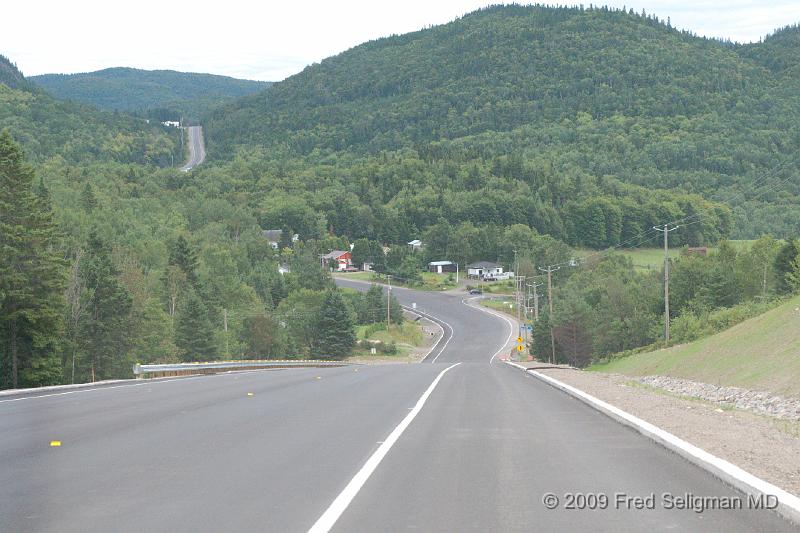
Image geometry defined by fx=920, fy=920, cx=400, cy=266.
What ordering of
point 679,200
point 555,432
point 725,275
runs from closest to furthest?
point 555,432 → point 725,275 → point 679,200

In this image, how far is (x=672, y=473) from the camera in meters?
10.1

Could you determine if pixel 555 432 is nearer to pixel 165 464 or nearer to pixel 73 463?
pixel 165 464

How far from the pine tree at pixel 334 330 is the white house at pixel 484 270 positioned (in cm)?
8150

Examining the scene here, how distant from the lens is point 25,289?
142 ft

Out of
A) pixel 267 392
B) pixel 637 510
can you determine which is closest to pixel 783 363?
pixel 267 392

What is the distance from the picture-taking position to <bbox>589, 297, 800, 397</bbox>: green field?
25.7 m

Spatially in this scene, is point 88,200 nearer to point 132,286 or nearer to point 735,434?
point 132,286

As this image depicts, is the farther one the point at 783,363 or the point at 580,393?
the point at 783,363

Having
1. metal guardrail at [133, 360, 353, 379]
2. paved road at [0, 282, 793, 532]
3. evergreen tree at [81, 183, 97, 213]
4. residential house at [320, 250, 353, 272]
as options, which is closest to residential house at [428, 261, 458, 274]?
residential house at [320, 250, 353, 272]

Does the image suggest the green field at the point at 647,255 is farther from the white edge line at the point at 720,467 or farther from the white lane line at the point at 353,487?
the white lane line at the point at 353,487

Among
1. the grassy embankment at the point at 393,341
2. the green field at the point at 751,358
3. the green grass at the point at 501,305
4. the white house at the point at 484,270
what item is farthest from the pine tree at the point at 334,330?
the white house at the point at 484,270

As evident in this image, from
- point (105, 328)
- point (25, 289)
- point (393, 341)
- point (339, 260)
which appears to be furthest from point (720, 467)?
point (339, 260)

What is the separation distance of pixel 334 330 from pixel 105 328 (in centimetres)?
3678

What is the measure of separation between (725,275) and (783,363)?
68.1 m
